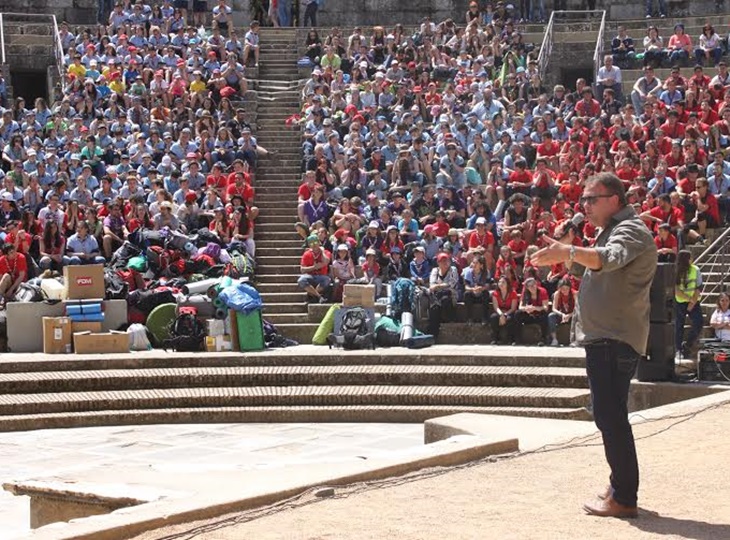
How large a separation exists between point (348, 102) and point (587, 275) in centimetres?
1692

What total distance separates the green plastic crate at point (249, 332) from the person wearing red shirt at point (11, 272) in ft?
10.1

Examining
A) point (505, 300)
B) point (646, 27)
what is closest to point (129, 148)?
point (505, 300)

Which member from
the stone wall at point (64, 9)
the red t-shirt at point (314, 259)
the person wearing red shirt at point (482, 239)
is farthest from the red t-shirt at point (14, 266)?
the stone wall at point (64, 9)

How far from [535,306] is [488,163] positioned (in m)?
4.45

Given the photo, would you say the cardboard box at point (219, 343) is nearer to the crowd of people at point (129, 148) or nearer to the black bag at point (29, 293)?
the black bag at point (29, 293)

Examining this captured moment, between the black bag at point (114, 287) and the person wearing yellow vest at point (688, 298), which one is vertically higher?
the person wearing yellow vest at point (688, 298)

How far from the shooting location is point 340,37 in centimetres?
2714

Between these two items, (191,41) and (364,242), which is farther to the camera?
(191,41)

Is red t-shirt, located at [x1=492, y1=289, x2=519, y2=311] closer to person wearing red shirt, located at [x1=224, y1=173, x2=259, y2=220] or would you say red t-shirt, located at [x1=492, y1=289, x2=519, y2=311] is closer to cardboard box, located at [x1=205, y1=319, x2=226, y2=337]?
cardboard box, located at [x1=205, y1=319, x2=226, y2=337]

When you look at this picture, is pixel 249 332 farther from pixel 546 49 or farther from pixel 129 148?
pixel 546 49

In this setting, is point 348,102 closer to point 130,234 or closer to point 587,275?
point 130,234

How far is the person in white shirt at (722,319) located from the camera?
15578 millimetres

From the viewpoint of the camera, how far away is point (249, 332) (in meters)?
17.2

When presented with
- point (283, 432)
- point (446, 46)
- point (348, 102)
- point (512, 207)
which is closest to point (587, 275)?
point (283, 432)
